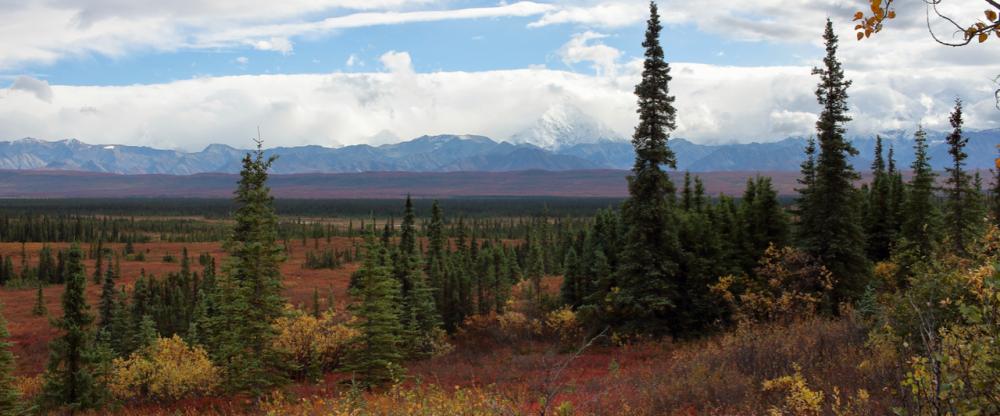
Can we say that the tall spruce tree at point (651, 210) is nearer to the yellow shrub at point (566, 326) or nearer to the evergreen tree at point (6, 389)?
the yellow shrub at point (566, 326)

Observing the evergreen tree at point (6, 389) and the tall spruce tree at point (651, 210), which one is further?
the tall spruce tree at point (651, 210)

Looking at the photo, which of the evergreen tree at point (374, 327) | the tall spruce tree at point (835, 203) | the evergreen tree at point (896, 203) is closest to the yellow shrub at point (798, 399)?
the evergreen tree at point (374, 327)

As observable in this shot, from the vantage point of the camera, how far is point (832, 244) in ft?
104

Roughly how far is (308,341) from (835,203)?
28757 millimetres

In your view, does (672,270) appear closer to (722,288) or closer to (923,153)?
(722,288)

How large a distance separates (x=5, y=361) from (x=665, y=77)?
30.6 m

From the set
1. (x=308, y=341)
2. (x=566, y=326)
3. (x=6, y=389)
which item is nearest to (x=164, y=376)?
(x=6, y=389)

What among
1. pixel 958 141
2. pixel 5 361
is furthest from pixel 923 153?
pixel 5 361

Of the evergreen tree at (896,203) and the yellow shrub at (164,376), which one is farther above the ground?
the evergreen tree at (896,203)

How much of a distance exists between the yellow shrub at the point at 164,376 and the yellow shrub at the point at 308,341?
3.59 m

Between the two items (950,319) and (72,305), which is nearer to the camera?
(950,319)

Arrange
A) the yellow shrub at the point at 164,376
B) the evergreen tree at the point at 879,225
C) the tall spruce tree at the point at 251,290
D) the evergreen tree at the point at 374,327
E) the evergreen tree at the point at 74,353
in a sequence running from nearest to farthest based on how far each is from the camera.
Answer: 1. the tall spruce tree at the point at 251,290
2. the evergreen tree at the point at 374,327
3. the evergreen tree at the point at 74,353
4. the yellow shrub at the point at 164,376
5. the evergreen tree at the point at 879,225

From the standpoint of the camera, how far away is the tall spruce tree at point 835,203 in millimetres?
31219

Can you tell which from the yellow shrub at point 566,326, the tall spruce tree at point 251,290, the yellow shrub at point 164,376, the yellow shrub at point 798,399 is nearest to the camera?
the yellow shrub at point 798,399
